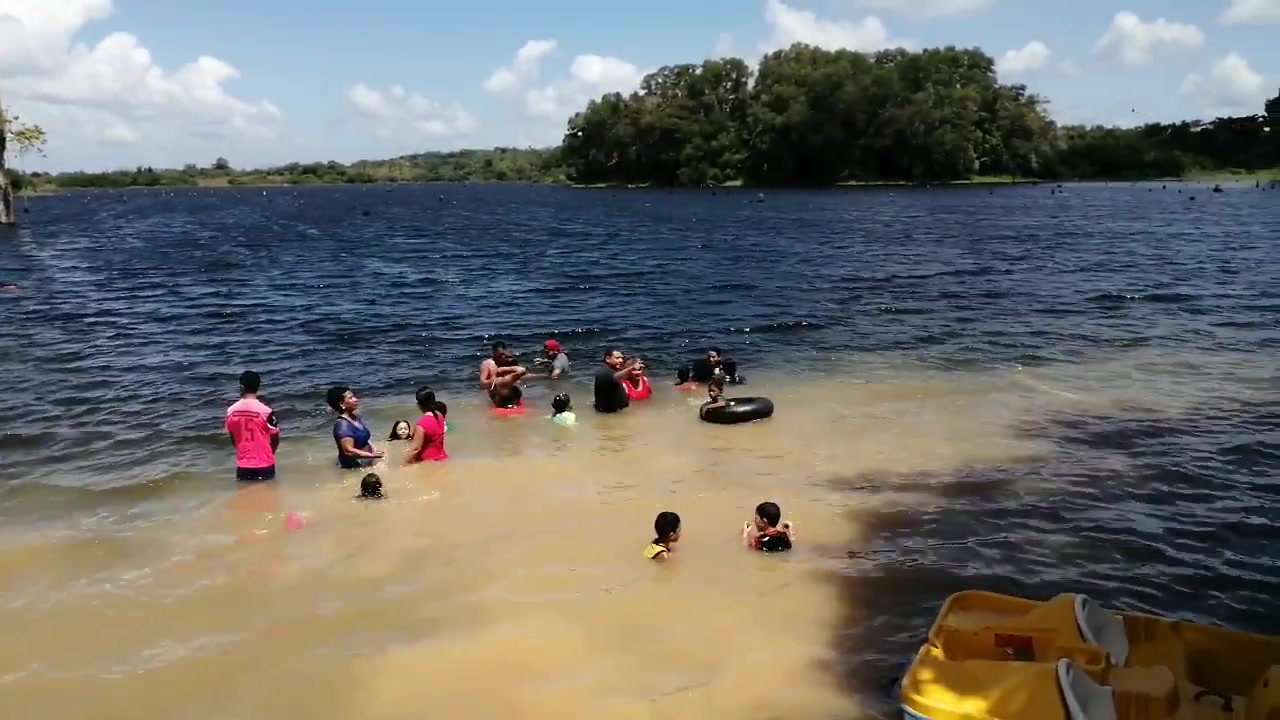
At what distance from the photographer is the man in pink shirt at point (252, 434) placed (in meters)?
14.7

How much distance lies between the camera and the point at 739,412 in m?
18.1

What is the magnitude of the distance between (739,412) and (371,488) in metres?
7.21

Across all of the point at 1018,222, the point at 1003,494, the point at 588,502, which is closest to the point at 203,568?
the point at 588,502

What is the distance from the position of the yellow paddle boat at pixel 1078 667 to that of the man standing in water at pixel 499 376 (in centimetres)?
1233

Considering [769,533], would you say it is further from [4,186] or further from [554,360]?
[4,186]

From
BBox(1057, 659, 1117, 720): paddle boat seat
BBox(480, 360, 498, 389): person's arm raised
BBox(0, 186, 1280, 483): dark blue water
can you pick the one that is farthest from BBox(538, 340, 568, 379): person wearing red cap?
BBox(1057, 659, 1117, 720): paddle boat seat

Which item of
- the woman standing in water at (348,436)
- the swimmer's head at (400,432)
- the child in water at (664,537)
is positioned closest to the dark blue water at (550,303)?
the woman standing in water at (348,436)

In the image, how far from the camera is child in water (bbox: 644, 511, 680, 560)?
1176cm

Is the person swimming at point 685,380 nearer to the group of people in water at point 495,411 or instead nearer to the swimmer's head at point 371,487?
the group of people in water at point 495,411

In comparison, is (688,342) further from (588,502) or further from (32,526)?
(32,526)

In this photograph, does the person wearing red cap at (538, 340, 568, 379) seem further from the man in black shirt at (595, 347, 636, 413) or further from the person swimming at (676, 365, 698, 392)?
the man in black shirt at (595, 347, 636, 413)

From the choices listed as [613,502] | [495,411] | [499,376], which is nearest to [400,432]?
[495,411]

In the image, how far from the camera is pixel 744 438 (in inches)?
679

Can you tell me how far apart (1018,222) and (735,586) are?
6526cm
